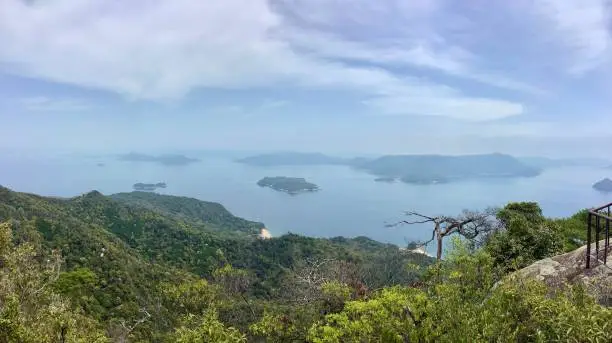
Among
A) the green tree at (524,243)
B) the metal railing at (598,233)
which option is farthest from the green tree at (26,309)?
the green tree at (524,243)

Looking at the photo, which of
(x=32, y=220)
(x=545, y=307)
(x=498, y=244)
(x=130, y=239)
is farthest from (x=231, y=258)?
(x=545, y=307)

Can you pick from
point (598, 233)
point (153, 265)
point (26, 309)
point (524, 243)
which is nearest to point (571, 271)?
point (598, 233)

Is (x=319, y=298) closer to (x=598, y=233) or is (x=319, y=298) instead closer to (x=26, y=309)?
(x=26, y=309)

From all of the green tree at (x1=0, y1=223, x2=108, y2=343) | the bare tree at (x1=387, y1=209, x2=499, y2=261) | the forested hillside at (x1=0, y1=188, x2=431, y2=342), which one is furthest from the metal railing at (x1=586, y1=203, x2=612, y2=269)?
the green tree at (x1=0, y1=223, x2=108, y2=343)

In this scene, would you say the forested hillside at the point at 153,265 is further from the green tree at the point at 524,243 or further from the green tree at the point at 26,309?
the green tree at the point at 524,243

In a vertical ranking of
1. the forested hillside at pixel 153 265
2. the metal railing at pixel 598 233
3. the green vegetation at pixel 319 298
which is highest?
the metal railing at pixel 598 233

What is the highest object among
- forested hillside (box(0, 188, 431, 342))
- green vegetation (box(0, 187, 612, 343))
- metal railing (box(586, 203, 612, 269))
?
metal railing (box(586, 203, 612, 269))

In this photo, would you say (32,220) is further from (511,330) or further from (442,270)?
(511,330)

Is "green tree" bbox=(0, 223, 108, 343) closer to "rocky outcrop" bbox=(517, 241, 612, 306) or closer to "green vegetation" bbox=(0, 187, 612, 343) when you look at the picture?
"green vegetation" bbox=(0, 187, 612, 343)
